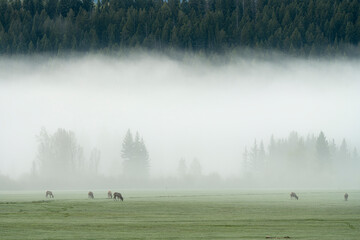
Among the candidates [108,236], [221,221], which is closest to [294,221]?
[221,221]

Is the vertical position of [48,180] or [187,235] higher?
[48,180]

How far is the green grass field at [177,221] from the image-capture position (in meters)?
48.7

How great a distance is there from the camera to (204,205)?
78.1 meters

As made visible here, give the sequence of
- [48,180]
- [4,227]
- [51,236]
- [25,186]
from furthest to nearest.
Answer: [48,180]
[25,186]
[4,227]
[51,236]

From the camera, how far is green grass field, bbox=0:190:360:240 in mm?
48719

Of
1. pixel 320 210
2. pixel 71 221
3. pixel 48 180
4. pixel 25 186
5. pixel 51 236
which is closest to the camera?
pixel 51 236

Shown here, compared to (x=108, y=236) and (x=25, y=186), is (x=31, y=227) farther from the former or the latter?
(x=25, y=186)

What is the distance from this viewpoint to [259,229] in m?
52.3

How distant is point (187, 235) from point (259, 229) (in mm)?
6403

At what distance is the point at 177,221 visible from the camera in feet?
192

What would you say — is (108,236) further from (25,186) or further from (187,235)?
(25,186)

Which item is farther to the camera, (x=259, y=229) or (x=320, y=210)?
(x=320, y=210)

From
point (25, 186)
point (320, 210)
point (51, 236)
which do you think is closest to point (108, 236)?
point (51, 236)

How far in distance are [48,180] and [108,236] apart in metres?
155
